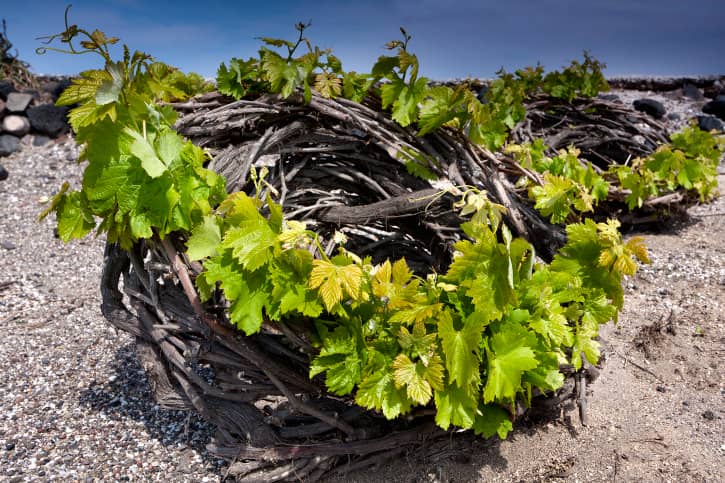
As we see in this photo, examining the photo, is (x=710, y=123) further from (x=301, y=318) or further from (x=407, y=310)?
(x=301, y=318)

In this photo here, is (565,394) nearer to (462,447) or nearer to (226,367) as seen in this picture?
(462,447)

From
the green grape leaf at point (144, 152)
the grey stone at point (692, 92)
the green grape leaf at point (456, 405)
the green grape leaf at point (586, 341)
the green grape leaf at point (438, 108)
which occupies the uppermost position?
the grey stone at point (692, 92)

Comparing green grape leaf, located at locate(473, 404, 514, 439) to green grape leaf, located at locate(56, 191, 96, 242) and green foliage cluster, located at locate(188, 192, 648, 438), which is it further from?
green grape leaf, located at locate(56, 191, 96, 242)

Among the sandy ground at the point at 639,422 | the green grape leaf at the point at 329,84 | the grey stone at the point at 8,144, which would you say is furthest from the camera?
the grey stone at the point at 8,144

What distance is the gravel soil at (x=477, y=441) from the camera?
5.94ft

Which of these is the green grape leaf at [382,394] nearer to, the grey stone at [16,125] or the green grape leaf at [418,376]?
the green grape leaf at [418,376]

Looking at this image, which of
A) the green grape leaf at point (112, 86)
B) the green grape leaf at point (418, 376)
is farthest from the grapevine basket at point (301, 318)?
the green grape leaf at point (112, 86)

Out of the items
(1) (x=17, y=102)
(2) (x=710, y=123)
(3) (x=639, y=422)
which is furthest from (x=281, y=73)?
(2) (x=710, y=123)

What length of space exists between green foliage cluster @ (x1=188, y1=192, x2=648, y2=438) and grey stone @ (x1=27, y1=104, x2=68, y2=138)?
256 inches

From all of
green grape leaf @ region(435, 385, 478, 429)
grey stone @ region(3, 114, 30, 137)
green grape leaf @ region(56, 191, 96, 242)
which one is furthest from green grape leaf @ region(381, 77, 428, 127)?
grey stone @ region(3, 114, 30, 137)

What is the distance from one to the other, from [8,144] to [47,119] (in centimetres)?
58

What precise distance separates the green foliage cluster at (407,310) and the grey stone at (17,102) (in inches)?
274

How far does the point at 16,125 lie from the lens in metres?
6.62

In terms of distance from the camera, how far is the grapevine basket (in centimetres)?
156
